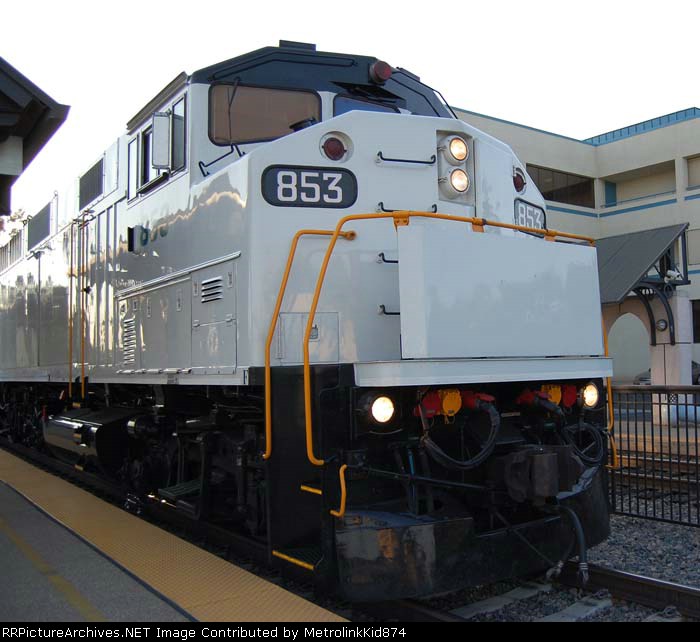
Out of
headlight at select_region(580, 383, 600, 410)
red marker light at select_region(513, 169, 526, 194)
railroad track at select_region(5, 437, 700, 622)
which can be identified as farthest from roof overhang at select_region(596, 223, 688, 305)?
railroad track at select_region(5, 437, 700, 622)

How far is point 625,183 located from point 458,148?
102 feet

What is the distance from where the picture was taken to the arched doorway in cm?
3406

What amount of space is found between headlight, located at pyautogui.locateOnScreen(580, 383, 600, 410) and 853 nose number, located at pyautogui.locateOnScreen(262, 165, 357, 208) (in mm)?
2010

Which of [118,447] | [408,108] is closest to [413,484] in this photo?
[408,108]

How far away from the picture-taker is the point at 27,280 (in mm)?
10766

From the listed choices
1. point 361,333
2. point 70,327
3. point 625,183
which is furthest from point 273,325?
point 625,183

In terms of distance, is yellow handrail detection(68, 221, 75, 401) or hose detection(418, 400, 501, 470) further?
yellow handrail detection(68, 221, 75, 401)

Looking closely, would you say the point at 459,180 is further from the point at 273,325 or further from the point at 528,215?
the point at 273,325

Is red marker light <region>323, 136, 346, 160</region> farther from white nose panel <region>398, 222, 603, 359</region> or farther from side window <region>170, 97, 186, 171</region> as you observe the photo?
side window <region>170, 97, 186, 171</region>

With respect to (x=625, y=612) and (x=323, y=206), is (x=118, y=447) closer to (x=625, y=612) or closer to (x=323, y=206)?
(x=323, y=206)

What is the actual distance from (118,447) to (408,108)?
167 inches

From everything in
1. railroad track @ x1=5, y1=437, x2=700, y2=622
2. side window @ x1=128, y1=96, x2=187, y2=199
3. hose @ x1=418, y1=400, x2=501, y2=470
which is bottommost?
railroad track @ x1=5, y1=437, x2=700, y2=622

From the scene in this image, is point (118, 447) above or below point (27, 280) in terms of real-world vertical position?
below

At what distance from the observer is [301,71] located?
5406 millimetres
